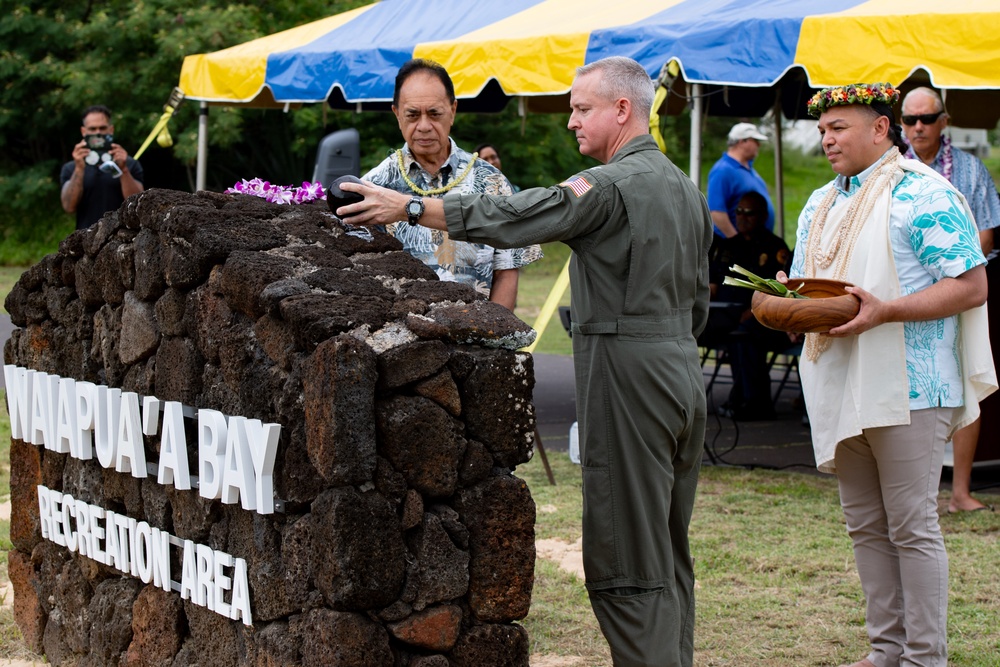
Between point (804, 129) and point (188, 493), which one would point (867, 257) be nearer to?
point (188, 493)

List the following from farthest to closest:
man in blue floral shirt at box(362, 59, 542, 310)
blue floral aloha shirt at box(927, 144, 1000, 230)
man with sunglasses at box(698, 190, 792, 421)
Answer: man with sunglasses at box(698, 190, 792, 421) → blue floral aloha shirt at box(927, 144, 1000, 230) → man in blue floral shirt at box(362, 59, 542, 310)

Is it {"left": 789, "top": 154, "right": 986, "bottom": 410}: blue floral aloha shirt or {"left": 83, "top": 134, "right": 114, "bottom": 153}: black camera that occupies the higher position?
{"left": 83, "top": 134, "right": 114, "bottom": 153}: black camera

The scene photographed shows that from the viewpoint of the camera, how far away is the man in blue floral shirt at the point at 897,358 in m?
3.69

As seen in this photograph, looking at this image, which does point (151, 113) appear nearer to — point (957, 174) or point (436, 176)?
point (957, 174)

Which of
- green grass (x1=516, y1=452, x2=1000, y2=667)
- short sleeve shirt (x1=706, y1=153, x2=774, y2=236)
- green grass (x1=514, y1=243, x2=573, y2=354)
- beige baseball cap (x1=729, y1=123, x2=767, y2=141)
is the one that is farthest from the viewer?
green grass (x1=514, y1=243, x2=573, y2=354)

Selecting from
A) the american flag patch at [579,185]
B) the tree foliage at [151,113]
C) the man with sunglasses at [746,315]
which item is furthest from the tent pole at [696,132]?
the tree foliage at [151,113]

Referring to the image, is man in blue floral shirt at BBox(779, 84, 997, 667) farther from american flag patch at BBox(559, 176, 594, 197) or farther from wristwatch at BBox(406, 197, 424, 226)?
wristwatch at BBox(406, 197, 424, 226)

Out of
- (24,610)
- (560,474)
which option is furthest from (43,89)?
(24,610)

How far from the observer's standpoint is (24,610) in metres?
4.57

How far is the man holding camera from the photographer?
8039mm

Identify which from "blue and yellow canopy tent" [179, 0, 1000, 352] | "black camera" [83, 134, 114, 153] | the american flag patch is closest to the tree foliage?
"blue and yellow canopy tent" [179, 0, 1000, 352]

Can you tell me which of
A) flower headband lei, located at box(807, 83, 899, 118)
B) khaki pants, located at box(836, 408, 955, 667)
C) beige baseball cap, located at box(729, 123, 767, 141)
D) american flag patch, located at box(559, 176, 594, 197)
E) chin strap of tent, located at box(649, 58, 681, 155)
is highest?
chin strap of tent, located at box(649, 58, 681, 155)

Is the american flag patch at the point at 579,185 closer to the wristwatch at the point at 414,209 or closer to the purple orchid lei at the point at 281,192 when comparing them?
the wristwatch at the point at 414,209

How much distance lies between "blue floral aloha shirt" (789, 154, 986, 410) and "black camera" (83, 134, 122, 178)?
5.81 m
